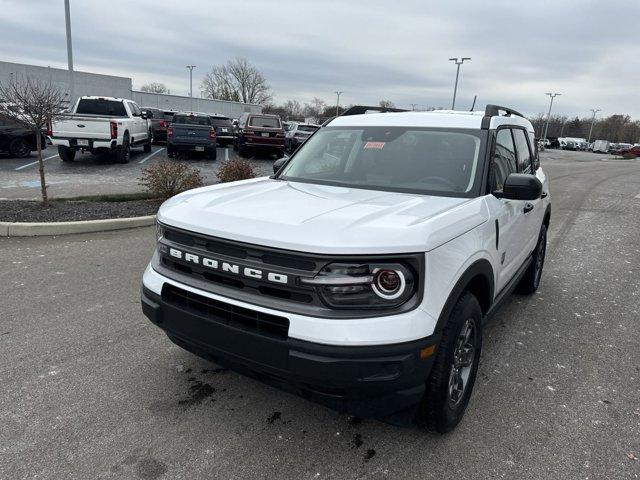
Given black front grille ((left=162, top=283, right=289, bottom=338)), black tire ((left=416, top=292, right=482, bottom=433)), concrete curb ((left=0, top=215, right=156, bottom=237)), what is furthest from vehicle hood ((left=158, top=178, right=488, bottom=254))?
concrete curb ((left=0, top=215, right=156, bottom=237))

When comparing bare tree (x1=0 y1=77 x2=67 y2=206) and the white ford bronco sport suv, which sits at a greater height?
bare tree (x1=0 y1=77 x2=67 y2=206)

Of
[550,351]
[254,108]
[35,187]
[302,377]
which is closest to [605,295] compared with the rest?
[550,351]

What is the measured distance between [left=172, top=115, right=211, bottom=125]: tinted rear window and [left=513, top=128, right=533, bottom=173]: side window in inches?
637

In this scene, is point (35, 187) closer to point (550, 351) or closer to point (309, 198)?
point (309, 198)

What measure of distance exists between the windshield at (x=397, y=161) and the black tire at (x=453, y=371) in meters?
0.89

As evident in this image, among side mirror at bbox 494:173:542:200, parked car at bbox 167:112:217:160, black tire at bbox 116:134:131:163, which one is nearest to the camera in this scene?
side mirror at bbox 494:173:542:200

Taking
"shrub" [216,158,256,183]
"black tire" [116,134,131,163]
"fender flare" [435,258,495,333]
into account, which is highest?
"fender flare" [435,258,495,333]

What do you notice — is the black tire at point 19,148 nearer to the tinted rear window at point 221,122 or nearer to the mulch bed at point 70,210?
the mulch bed at point 70,210

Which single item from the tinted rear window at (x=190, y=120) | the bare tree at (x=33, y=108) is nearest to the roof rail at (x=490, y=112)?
the bare tree at (x=33, y=108)

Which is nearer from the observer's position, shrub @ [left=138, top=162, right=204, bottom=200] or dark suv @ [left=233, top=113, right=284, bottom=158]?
shrub @ [left=138, top=162, right=204, bottom=200]

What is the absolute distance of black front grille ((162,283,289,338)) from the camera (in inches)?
94.7

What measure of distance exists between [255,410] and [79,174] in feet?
41.7

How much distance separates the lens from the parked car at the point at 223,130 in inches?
953

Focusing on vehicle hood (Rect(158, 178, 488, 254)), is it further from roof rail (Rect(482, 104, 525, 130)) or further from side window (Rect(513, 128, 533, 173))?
side window (Rect(513, 128, 533, 173))
